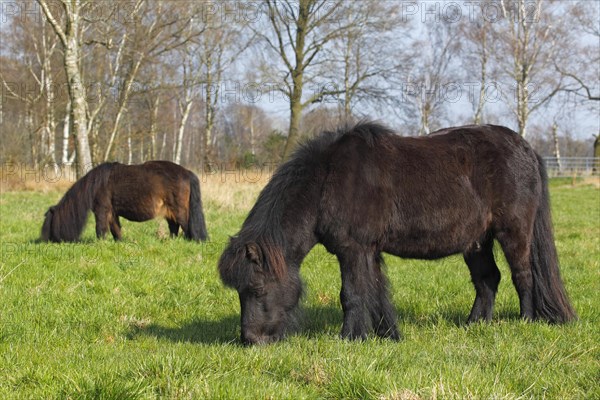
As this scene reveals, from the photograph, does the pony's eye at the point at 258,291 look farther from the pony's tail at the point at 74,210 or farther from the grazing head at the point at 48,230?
the grazing head at the point at 48,230

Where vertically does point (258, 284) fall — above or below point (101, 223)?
below

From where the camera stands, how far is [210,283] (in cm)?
753

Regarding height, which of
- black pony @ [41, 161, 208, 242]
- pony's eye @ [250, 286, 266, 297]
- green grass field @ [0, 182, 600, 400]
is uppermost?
black pony @ [41, 161, 208, 242]

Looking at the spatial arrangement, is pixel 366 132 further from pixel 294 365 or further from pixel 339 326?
pixel 294 365

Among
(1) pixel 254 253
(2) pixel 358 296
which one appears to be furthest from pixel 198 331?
(2) pixel 358 296

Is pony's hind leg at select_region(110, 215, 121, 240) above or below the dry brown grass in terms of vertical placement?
below

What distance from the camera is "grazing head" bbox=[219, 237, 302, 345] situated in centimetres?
477

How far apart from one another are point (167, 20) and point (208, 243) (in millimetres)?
18792

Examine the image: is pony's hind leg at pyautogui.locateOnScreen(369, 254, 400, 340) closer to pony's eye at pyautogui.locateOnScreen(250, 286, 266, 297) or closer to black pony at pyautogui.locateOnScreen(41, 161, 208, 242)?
pony's eye at pyautogui.locateOnScreen(250, 286, 266, 297)

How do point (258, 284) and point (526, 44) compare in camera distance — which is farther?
point (526, 44)

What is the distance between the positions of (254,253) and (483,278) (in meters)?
2.69

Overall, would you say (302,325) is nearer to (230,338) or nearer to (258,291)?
(230,338)

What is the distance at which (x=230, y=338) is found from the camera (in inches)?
210

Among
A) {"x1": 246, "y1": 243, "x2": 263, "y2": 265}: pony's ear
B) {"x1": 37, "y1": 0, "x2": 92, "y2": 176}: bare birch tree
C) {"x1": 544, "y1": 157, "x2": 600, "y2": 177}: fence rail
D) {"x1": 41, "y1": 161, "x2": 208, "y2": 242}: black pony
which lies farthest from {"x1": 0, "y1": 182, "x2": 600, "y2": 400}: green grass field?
{"x1": 544, "y1": 157, "x2": 600, "y2": 177}: fence rail
